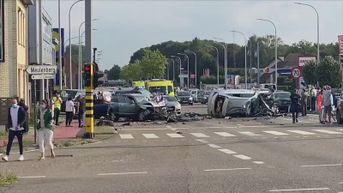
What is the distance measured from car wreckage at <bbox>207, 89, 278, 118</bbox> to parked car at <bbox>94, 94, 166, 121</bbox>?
4.05 metres

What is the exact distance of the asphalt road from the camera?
11617 millimetres

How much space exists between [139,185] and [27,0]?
82.9 ft

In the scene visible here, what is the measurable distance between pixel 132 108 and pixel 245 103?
22.2 feet

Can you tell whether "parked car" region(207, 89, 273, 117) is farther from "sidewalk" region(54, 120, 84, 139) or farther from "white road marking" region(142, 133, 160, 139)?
"white road marking" region(142, 133, 160, 139)

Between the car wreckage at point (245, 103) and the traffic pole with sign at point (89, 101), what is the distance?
14.5 metres

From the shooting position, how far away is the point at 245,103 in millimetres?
38062

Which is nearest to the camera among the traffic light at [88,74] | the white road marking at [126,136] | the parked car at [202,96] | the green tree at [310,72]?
the traffic light at [88,74]

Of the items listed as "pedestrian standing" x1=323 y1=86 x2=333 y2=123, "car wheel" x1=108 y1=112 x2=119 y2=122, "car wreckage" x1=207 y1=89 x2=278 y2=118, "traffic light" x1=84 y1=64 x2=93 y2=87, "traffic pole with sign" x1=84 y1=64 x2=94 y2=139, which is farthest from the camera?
"car wreckage" x1=207 y1=89 x2=278 y2=118

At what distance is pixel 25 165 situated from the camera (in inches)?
639

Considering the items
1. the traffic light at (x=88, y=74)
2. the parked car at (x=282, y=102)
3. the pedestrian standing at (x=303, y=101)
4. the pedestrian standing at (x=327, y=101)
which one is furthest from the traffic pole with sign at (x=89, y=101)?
the parked car at (x=282, y=102)

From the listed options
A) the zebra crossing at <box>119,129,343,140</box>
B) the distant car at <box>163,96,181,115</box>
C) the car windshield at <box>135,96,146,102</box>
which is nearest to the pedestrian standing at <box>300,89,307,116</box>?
the distant car at <box>163,96,181,115</box>

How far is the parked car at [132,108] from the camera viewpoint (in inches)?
1433

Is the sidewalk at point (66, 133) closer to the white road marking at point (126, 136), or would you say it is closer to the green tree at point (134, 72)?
the white road marking at point (126, 136)

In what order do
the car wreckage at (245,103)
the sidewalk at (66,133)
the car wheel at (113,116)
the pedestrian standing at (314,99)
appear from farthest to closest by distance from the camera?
the pedestrian standing at (314,99), the car wreckage at (245,103), the car wheel at (113,116), the sidewalk at (66,133)
